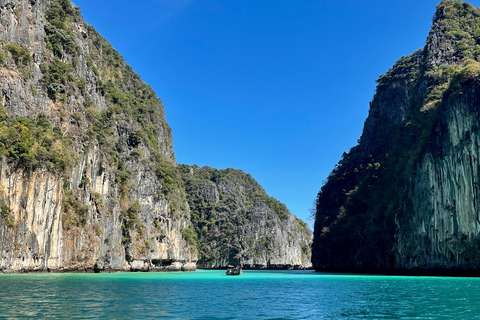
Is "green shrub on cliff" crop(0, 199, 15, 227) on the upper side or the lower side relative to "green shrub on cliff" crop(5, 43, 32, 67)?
lower

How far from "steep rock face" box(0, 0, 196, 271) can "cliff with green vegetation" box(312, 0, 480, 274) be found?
1239 inches

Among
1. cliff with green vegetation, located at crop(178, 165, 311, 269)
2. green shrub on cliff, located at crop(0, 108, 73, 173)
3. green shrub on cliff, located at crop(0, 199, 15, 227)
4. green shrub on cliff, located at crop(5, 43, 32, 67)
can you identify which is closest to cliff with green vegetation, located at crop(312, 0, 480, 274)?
green shrub on cliff, located at crop(0, 108, 73, 173)

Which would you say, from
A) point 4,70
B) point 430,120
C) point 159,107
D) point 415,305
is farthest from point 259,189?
point 415,305

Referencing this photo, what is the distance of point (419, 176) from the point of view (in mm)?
50031

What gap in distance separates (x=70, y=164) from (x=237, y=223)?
86.4 metres

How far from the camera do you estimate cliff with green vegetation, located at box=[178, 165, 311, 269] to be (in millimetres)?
121438

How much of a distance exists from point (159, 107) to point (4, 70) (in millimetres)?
60017

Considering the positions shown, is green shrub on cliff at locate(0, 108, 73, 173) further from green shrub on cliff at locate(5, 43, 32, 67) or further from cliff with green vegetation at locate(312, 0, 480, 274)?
cliff with green vegetation at locate(312, 0, 480, 274)

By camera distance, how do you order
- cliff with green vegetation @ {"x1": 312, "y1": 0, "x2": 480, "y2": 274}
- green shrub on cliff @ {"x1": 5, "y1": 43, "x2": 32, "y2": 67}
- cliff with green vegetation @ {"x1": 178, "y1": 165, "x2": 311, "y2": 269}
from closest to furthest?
cliff with green vegetation @ {"x1": 312, "y1": 0, "x2": 480, "y2": 274} → green shrub on cliff @ {"x1": 5, "y1": 43, "x2": 32, "y2": 67} → cliff with green vegetation @ {"x1": 178, "y1": 165, "x2": 311, "y2": 269}

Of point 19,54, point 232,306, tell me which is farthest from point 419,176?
point 19,54

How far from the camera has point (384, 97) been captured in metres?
82.9

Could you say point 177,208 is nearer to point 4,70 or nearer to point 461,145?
point 4,70

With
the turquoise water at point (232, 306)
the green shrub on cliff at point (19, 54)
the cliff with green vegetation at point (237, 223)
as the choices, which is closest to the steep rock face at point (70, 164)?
the green shrub on cliff at point (19, 54)

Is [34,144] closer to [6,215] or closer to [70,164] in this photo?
[70,164]
